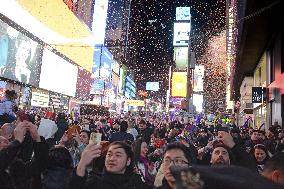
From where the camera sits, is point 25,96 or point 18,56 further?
point 25,96

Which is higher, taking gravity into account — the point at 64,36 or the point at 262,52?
the point at 64,36

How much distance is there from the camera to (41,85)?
131 feet

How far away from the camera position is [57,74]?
1789 inches

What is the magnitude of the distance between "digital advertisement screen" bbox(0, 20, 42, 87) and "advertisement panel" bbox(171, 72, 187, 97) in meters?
33.6

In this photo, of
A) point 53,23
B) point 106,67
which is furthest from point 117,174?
point 106,67

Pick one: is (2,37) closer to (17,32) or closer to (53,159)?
(17,32)

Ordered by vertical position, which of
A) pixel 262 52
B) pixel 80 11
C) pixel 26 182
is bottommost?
pixel 26 182

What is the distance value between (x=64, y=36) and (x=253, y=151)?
153ft

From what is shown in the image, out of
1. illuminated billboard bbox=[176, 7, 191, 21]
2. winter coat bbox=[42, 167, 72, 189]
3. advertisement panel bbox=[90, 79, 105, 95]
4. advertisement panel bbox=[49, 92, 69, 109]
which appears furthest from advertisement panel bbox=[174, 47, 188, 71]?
winter coat bbox=[42, 167, 72, 189]

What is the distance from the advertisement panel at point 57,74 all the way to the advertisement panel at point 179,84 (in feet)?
64.8

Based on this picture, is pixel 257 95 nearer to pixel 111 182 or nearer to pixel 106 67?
pixel 111 182

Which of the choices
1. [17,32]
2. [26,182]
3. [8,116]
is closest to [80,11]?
[17,32]

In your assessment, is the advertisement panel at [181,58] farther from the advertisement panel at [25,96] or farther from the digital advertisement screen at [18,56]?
the advertisement panel at [25,96]

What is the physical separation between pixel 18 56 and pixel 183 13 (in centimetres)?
6320
